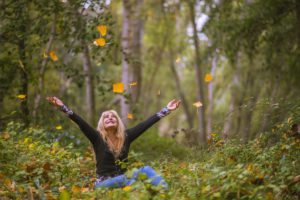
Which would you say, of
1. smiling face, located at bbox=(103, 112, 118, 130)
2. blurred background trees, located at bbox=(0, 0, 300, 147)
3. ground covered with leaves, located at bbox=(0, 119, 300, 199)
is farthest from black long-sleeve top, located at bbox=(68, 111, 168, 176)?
blurred background trees, located at bbox=(0, 0, 300, 147)

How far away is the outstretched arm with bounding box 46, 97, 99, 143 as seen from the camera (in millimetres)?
2879

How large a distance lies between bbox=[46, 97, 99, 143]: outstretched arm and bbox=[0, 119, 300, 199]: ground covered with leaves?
0.40m

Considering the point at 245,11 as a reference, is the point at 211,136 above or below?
below

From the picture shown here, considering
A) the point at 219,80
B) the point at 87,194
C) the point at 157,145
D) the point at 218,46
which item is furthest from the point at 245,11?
the point at 219,80

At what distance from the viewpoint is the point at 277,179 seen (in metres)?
2.01

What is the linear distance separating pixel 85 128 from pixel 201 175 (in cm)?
143

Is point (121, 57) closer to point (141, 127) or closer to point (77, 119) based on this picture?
point (141, 127)

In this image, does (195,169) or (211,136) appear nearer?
(195,169)

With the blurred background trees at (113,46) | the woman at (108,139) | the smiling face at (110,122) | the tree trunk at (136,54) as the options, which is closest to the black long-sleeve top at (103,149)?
the woman at (108,139)

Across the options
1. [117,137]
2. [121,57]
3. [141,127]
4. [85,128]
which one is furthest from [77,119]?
[121,57]

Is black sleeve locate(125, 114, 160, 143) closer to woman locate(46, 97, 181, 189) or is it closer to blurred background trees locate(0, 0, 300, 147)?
woman locate(46, 97, 181, 189)

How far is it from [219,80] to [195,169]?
15287 mm

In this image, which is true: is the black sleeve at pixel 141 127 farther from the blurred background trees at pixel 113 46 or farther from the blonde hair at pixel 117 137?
the blurred background trees at pixel 113 46

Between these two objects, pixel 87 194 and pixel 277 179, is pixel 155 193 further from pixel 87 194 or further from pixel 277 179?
pixel 277 179
